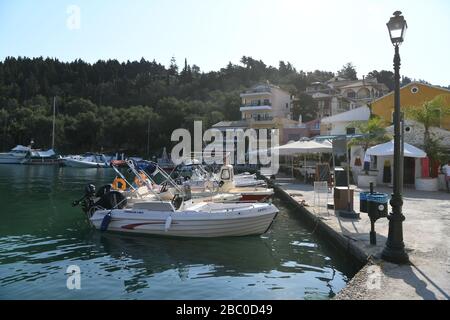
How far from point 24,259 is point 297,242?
874 cm

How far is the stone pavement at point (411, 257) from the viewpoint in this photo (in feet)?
22.8

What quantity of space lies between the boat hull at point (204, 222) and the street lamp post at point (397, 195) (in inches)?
217

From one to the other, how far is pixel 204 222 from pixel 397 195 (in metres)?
6.83

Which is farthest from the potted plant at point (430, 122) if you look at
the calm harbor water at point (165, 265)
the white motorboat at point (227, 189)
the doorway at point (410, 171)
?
the calm harbor water at point (165, 265)

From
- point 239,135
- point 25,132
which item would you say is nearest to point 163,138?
point 239,135

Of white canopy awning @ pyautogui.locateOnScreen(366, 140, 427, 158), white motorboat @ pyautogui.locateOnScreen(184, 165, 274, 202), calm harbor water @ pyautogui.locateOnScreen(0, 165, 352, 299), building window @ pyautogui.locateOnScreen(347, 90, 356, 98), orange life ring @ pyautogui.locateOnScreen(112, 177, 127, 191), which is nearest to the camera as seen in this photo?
calm harbor water @ pyautogui.locateOnScreen(0, 165, 352, 299)

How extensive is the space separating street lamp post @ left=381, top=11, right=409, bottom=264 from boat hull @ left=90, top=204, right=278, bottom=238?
18.1ft

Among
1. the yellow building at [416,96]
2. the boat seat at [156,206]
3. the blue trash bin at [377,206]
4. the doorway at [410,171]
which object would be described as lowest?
the boat seat at [156,206]

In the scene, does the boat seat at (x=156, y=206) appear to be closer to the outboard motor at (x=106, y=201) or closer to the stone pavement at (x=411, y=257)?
the outboard motor at (x=106, y=201)

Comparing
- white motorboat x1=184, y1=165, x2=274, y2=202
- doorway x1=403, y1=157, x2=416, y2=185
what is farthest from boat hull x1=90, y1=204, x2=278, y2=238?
doorway x1=403, y1=157, x2=416, y2=185

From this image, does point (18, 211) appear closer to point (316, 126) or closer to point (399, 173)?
point (399, 173)

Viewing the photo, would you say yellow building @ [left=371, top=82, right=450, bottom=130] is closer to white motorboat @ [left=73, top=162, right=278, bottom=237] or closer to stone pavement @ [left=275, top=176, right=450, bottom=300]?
stone pavement @ [left=275, top=176, right=450, bottom=300]

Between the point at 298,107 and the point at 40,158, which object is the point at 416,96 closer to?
the point at 298,107

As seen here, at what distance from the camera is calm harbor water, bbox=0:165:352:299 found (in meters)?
9.01
